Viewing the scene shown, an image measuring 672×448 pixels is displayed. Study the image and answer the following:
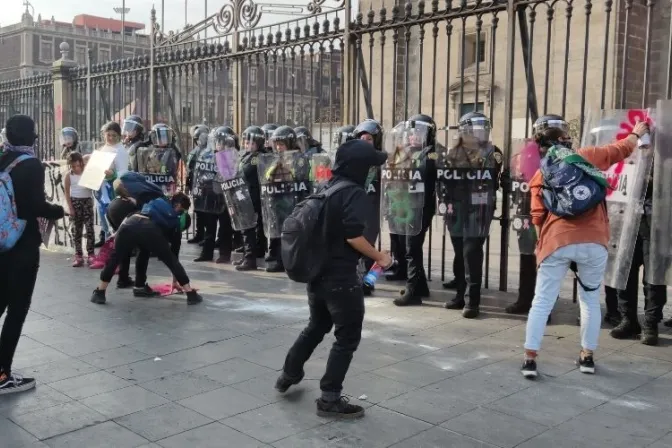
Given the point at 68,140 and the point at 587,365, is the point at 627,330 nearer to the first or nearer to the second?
the point at 587,365

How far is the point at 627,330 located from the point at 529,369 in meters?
1.51

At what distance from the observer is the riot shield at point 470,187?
6672mm

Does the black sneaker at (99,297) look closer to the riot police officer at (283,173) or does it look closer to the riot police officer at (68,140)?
the riot police officer at (283,173)

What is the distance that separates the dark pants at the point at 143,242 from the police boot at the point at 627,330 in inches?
163

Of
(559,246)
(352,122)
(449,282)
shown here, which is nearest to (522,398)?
(559,246)

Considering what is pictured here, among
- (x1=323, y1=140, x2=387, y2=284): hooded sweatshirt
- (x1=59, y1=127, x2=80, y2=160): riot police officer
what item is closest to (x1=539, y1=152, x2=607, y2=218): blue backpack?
(x1=323, y1=140, x2=387, y2=284): hooded sweatshirt

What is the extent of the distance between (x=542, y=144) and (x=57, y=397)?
3.90 m

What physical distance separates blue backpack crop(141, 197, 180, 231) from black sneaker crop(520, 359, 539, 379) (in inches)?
160

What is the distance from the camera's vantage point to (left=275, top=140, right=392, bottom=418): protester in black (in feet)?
13.4

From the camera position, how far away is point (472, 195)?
6.73 meters

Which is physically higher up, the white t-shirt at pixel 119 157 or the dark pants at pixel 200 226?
the white t-shirt at pixel 119 157

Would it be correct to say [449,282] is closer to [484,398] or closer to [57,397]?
[484,398]

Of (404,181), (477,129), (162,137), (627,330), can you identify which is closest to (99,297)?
(162,137)

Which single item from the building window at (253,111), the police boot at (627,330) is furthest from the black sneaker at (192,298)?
the building window at (253,111)
